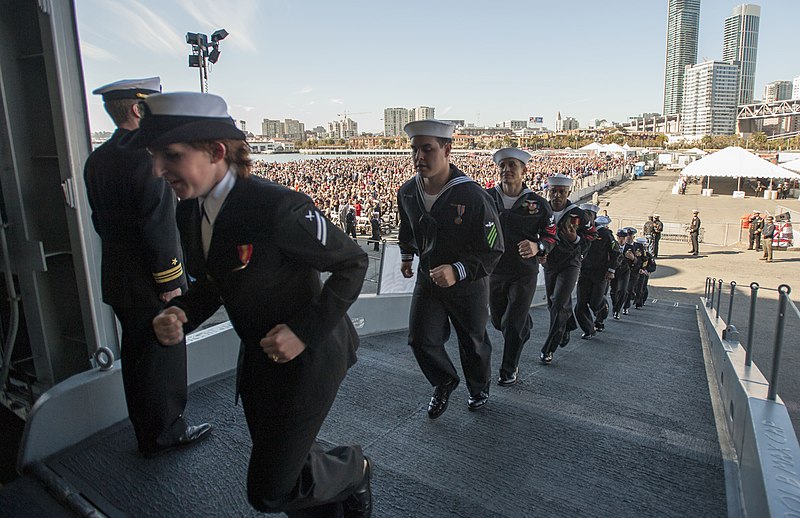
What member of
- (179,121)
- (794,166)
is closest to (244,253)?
(179,121)

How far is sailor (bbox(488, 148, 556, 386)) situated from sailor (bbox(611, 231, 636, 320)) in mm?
5663

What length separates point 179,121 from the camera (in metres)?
1.80

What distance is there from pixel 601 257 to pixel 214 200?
21.2 ft

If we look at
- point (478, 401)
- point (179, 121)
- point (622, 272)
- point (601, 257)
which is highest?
point (179, 121)

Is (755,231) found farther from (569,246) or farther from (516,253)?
(516,253)

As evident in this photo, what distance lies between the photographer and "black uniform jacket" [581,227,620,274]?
24.0ft

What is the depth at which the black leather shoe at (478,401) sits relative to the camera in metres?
3.66

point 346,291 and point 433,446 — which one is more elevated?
point 346,291

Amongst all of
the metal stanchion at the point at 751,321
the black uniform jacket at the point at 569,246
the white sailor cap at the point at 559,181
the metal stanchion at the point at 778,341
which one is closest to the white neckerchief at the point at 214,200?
the metal stanchion at the point at 778,341

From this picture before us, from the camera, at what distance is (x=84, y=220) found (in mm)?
3223

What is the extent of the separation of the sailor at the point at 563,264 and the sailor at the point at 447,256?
1.83 metres

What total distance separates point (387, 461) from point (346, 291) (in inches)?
58.1

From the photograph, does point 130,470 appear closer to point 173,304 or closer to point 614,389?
point 173,304

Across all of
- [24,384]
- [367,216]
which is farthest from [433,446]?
[367,216]
